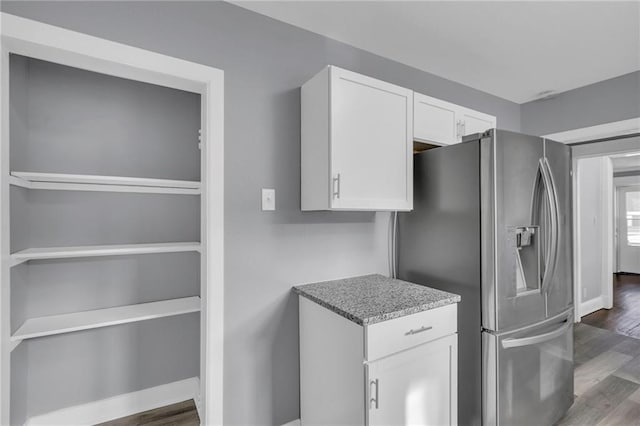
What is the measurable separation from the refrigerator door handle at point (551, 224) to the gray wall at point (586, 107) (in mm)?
1546

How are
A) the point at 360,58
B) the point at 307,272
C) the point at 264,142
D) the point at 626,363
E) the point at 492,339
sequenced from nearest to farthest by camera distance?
the point at 492,339 → the point at 264,142 → the point at 307,272 → the point at 360,58 → the point at 626,363

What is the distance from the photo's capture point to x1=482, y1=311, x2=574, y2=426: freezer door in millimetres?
1679

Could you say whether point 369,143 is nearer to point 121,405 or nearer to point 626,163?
point 121,405

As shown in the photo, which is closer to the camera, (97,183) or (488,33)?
(97,183)

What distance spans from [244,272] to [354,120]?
103 centimetres

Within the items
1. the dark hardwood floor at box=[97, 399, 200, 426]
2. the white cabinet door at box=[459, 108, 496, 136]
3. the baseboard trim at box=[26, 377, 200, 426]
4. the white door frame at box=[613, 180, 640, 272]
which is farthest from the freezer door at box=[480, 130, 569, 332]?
the white door frame at box=[613, 180, 640, 272]

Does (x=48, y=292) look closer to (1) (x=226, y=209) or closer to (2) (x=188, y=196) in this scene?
(2) (x=188, y=196)

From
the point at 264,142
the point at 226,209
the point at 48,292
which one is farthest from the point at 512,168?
the point at 48,292

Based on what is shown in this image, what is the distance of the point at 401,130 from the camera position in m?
1.88

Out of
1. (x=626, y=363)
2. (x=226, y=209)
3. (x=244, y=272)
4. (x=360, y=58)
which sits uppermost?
(x=360, y=58)

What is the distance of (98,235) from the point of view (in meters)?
2.00

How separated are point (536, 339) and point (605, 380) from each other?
1394 millimetres

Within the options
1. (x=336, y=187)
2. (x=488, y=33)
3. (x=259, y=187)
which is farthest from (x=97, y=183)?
(x=488, y=33)

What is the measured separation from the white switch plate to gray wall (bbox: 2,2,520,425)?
1.2 inches
